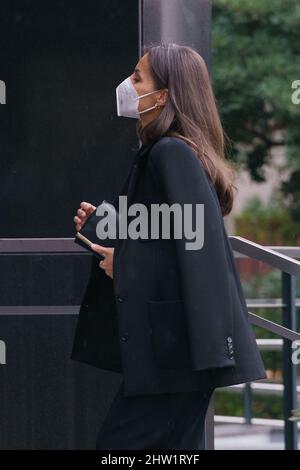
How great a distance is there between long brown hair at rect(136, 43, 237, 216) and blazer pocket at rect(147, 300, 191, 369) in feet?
1.49

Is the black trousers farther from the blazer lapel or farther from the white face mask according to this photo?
the white face mask

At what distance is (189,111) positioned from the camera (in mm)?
4059

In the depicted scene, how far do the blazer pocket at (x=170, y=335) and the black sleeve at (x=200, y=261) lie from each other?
83mm

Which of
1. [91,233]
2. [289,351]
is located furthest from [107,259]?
[289,351]

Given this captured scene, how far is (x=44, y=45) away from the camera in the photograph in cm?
520

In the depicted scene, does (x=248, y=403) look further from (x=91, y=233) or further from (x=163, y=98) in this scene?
(x=163, y=98)

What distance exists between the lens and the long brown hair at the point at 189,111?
4039 millimetres

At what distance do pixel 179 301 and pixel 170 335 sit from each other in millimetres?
110

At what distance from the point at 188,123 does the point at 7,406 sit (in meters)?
1.74

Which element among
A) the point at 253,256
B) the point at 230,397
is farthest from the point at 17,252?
the point at 230,397

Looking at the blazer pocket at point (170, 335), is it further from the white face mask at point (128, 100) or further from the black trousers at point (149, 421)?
the white face mask at point (128, 100)

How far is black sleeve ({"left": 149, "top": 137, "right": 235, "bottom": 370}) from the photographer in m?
Answer: 3.81

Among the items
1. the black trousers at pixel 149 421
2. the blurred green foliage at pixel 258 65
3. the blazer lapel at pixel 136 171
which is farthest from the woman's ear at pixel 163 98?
the blurred green foliage at pixel 258 65

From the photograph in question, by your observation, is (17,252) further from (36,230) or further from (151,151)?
(151,151)
